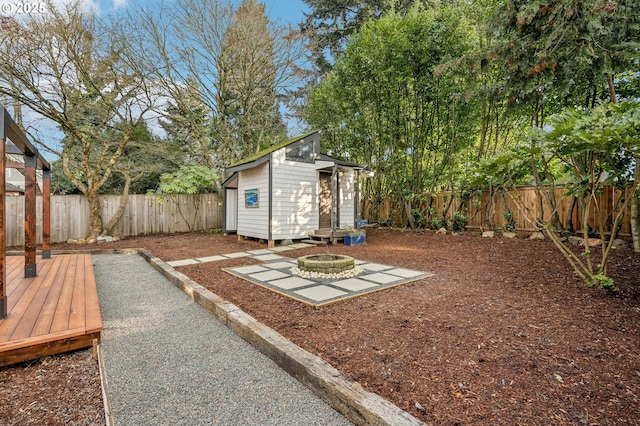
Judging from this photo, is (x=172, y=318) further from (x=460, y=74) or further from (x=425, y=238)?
(x=460, y=74)

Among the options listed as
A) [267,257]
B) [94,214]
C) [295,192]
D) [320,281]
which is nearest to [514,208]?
[295,192]

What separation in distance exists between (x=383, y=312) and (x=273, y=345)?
1218mm

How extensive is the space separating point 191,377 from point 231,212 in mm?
9250

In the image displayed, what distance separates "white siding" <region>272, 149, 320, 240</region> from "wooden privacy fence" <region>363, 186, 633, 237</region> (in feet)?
13.2

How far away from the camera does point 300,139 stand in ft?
27.2

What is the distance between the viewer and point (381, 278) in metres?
4.21

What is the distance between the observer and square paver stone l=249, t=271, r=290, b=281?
432 centimetres

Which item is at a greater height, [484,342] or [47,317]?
[47,317]

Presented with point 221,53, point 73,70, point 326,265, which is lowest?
point 326,265

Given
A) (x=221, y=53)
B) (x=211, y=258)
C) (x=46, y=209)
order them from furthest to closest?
(x=221, y=53) < (x=211, y=258) < (x=46, y=209)

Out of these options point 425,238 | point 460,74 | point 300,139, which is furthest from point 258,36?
point 425,238

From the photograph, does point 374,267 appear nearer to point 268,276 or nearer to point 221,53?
point 268,276

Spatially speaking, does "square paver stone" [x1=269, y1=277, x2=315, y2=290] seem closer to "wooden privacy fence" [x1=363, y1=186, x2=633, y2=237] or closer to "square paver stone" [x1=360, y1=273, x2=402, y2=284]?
"square paver stone" [x1=360, y1=273, x2=402, y2=284]

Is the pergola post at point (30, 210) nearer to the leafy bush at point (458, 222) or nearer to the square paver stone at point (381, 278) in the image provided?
the square paver stone at point (381, 278)
